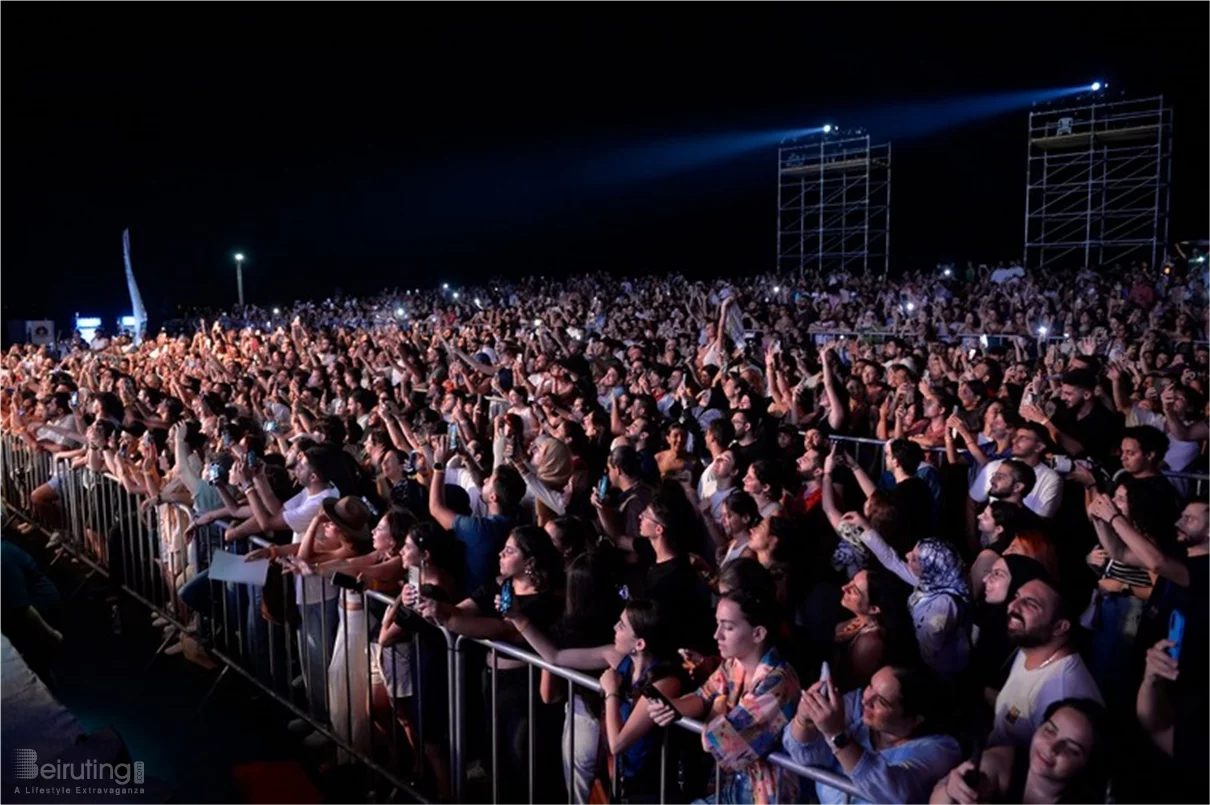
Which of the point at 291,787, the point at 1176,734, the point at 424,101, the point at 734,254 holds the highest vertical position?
the point at 424,101

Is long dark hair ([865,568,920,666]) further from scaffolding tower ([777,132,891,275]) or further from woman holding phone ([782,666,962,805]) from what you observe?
scaffolding tower ([777,132,891,275])

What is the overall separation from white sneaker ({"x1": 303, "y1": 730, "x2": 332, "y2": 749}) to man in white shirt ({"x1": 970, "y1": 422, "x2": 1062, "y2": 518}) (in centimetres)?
380

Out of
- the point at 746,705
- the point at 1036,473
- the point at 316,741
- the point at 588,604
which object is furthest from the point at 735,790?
the point at 1036,473

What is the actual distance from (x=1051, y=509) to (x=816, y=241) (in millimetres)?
33189

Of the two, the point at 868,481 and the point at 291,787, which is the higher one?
the point at 868,481

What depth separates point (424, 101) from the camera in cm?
3959

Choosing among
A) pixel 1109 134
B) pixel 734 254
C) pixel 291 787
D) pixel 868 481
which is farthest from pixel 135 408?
pixel 734 254

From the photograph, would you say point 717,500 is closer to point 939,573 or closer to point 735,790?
point 939,573

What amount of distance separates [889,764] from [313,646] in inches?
132

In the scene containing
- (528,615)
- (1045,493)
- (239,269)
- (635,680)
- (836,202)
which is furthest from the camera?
(836,202)

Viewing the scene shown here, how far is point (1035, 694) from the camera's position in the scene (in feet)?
10.3

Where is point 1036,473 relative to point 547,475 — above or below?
above

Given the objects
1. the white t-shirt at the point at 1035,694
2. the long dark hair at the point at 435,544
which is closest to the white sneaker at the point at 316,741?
the long dark hair at the point at 435,544

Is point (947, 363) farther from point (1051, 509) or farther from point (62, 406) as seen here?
point (62, 406)
